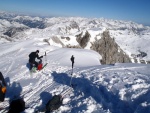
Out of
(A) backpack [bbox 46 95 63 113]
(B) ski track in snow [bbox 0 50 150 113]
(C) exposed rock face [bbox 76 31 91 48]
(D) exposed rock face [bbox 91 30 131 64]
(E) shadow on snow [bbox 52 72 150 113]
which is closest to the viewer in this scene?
(E) shadow on snow [bbox 52 72 150 113]

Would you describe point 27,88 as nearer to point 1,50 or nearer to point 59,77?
point 59,77

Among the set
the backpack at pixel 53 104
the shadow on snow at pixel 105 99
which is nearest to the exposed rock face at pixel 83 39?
the shadow on snow at pixel 105 99

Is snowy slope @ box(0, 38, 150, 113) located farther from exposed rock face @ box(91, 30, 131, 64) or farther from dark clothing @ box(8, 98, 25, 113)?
exposed rock face @ box(91, 30, 131, 64)

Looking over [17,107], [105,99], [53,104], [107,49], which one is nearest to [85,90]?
[105,99]

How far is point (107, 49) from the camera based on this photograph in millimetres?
72438

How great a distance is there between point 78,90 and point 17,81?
22.0ft

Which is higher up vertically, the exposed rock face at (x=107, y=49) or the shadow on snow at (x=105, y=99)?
the shadow on snow at (x=105, y=99)

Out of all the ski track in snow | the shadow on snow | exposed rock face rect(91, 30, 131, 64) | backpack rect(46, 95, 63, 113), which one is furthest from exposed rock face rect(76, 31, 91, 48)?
backpack rect(46, 95, 63, 113)

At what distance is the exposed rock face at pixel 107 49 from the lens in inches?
2737

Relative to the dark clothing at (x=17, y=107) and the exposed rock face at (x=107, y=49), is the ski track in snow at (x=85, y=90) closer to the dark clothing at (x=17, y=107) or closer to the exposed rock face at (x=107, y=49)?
the dark clothing at (x=17, y=107)

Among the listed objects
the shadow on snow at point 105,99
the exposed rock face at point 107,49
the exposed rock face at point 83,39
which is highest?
the shadow on snow at point 105,99

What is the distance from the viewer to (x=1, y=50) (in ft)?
132

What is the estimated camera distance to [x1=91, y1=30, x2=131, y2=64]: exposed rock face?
6951 centimetres

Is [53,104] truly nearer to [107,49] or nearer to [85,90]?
[85,90]
